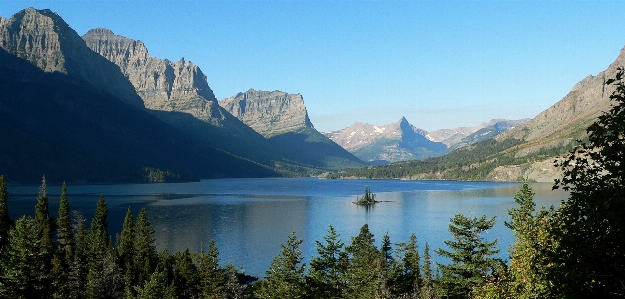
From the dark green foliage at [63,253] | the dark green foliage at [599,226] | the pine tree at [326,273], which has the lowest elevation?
the dark green foliage at [63,253]

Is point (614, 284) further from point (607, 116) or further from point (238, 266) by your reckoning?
point (238, 266)

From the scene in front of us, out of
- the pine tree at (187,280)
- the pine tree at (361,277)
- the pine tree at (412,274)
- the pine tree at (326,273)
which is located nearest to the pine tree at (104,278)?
the pine tree at (187,280)

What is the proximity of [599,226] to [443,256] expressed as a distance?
46760mm

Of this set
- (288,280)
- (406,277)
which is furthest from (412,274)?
(288,280)

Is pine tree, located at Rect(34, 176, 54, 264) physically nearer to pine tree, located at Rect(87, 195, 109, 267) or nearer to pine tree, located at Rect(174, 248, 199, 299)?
pine tree, located at Rect(87, 195, 109, 267)

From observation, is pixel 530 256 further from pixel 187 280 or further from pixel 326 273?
pixel 187 280

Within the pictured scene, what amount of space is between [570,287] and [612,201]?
8.34ft

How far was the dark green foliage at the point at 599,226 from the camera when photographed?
12414 mm

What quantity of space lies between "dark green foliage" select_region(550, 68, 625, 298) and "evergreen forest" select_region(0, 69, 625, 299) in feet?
0.09

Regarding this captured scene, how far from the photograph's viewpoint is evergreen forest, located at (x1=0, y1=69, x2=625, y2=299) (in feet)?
42.2

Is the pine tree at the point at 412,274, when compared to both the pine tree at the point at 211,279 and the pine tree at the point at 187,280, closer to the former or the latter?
the pine tree at the point at 211,279

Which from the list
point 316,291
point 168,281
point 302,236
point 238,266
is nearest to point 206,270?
point 168,281

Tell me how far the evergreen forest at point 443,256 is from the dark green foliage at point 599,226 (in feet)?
0.09

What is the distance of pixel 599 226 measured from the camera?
13.0 m
